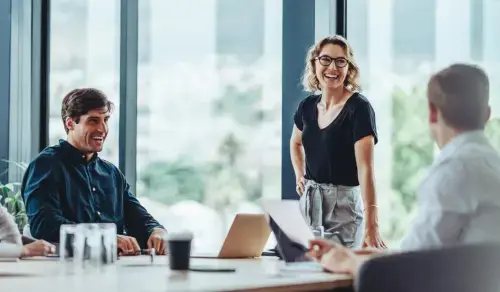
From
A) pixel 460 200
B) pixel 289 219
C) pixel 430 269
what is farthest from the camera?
pixel 289 219

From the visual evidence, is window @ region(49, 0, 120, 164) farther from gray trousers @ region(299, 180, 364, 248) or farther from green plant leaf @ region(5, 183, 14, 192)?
gray trousers @ region(299, 180, 364, 248)

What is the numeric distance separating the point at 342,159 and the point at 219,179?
1.65 metres

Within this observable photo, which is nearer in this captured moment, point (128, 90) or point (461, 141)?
point (461, 141)

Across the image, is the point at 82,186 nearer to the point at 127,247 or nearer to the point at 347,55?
the point at 127,247

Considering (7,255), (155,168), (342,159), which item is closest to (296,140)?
(342,159)

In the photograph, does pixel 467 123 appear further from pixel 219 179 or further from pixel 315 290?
pixel 219 179

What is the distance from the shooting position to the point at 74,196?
3.92m

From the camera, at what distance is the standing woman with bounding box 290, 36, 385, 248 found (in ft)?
13.7

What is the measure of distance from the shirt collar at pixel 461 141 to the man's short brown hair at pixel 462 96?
0.02m

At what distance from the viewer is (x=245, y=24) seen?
565cm

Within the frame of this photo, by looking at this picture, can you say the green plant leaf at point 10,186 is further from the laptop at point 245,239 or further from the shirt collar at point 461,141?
the shirt collar at point 461,141

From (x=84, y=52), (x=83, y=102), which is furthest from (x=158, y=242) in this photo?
(x=84, y=52)

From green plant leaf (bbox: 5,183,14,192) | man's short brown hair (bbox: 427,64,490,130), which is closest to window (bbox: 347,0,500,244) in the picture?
man's short brown hair (bbox: 427,64,490,130)

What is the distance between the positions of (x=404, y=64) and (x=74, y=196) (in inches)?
78.4
